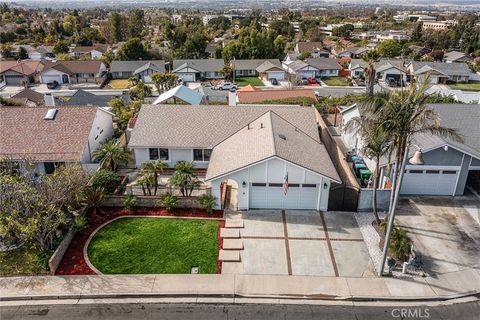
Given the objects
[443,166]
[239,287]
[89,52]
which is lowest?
[89,52]

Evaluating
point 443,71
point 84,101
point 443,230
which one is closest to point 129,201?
point 443,230

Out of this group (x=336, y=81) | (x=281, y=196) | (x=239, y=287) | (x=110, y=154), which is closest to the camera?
(x=239, y=287)

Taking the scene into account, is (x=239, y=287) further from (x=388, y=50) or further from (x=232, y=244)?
(x=388, y=50)

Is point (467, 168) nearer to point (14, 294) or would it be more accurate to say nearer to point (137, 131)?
point (137, 131)

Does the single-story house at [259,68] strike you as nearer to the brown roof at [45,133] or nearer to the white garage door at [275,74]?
the white garage door at [275,74]

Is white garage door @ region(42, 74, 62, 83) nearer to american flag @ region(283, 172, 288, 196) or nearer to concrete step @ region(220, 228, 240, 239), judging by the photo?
concrete step @ region(220, 228, 240, 239)

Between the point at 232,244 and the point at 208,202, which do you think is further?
the point at 208,202

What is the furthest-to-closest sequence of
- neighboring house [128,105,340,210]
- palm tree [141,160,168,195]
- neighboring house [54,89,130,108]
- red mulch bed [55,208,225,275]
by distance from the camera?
1. neighboring house [54,89,130,108]
2. palm tree [141,160,168,195]
3. neighboring house [128,105,340,210]
4. red mulch bed [55,208,225,275]

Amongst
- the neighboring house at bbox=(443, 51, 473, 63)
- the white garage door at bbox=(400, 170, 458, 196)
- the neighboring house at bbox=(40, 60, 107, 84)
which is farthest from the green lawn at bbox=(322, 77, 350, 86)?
the white garage door at bbox=(400, 170, 458, 196)
